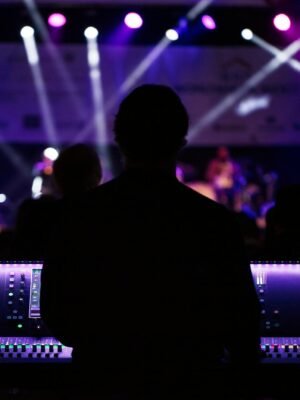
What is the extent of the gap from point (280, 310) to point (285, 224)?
0.66m

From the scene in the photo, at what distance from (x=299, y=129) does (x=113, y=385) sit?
8.39m

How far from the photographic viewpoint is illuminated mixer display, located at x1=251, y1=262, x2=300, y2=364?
2.15m

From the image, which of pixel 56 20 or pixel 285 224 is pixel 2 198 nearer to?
pixel 56 20

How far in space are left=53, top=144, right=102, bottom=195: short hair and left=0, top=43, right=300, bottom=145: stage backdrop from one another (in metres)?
6.46

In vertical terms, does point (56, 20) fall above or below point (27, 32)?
below

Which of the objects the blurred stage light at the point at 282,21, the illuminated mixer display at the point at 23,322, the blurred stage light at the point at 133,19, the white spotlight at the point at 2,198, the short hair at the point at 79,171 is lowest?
the illuminated mixer display at the point at 23,322

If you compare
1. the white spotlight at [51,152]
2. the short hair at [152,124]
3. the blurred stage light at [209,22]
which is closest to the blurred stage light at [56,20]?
the blurred stage light at [209,22]

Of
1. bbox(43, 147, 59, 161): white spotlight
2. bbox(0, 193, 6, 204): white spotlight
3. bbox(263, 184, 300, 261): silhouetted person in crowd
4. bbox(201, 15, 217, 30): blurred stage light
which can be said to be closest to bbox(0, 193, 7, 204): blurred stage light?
bbox(0, 193, 6, 204): white spotlight

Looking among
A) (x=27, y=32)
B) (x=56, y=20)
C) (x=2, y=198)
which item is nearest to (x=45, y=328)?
(x=56, y=20)

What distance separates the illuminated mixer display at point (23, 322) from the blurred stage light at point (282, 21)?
5.54m

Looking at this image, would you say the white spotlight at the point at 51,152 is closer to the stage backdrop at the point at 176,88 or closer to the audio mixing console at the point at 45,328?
the stage backdrop at the point at 176,88

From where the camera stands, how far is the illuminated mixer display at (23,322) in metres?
2.15

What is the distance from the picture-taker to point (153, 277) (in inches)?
67.3

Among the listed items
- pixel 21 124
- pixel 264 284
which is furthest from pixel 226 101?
pixel 264 284
